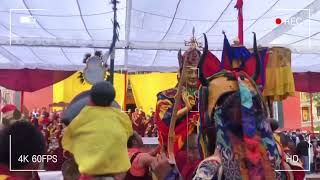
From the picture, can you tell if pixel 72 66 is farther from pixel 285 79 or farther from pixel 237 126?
pixel 237 126

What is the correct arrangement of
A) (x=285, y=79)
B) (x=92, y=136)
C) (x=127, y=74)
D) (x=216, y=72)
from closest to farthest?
(x=92, y=136) < (x=216, y=72) < (x=285, y=79) < (x=127, y=74)

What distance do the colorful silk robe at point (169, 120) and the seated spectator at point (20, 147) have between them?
1.96 ft

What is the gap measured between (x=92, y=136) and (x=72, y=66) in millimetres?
5906

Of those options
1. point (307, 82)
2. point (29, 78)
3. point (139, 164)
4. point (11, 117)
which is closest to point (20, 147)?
point (11, 117)

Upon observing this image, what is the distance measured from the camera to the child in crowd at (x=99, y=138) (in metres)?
1.42

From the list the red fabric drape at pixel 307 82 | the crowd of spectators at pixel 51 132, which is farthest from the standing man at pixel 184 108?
the red fabric drape at pixel 307 82

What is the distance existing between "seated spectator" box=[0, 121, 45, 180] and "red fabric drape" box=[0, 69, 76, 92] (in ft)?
16.3

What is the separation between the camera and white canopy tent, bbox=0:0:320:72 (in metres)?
4.86

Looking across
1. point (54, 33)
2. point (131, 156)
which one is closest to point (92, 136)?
point (131, 156)

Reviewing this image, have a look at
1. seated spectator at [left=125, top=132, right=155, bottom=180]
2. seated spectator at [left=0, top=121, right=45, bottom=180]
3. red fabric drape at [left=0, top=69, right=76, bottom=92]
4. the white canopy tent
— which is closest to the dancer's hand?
seated spectator at [left=125, top=132, right=155, bottom=180]

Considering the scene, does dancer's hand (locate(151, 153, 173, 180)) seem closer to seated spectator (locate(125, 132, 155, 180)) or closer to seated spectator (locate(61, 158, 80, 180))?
seated spectator (locate(125, 132, 155, 180))

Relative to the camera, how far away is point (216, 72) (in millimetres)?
1586

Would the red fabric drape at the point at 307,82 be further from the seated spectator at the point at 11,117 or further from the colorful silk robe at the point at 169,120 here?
the seated spectator at the point at 11,117

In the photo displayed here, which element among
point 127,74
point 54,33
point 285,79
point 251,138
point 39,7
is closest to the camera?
point 251,138
